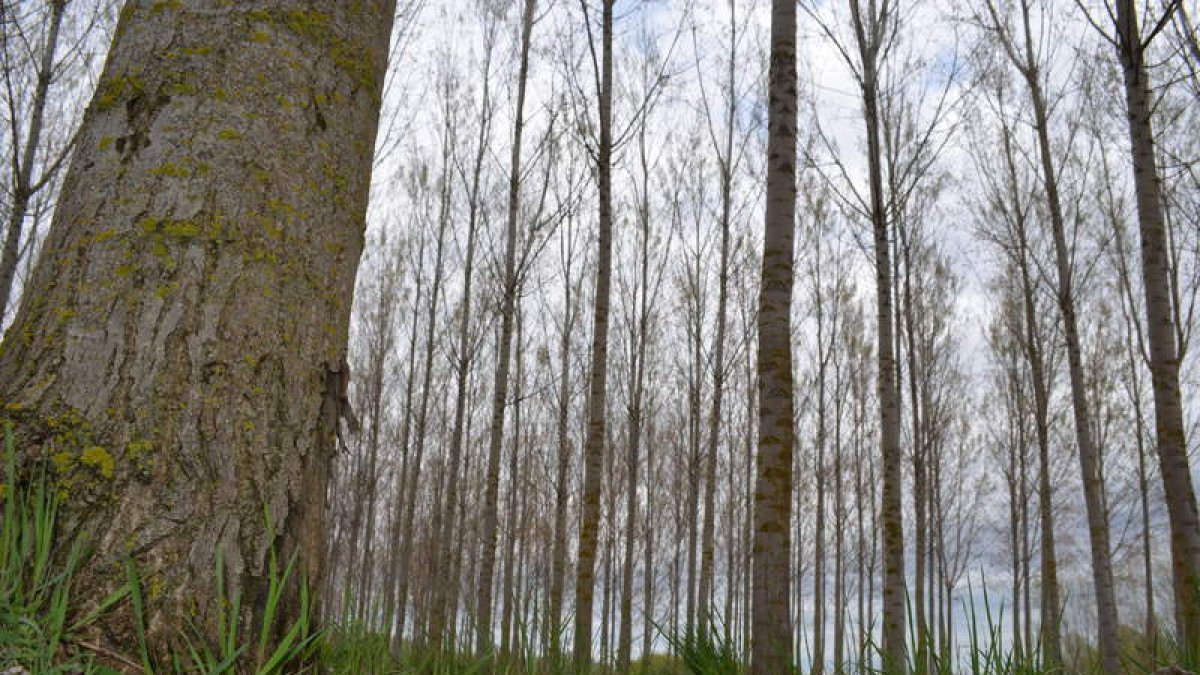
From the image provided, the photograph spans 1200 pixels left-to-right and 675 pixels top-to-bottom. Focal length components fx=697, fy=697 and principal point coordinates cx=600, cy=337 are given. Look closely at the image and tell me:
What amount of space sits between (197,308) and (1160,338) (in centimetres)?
559

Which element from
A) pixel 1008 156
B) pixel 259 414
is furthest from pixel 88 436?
pixel 1008 156

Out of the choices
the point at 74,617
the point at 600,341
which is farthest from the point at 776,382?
the point at 74,617

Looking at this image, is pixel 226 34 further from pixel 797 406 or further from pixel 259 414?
pixel 797 406

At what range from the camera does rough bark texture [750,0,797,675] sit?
3.49m

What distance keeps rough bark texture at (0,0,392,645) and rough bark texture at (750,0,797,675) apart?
8.87ft

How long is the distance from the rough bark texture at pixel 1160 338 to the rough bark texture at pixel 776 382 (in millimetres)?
2591

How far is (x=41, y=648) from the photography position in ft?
2.90

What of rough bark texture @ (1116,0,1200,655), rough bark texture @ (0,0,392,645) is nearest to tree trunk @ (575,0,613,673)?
rough bark texture @ (1116,0,1200,655)

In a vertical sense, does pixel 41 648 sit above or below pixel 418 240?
below

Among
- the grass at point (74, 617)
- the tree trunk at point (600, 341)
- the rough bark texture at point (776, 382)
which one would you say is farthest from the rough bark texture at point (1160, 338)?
the grass at point (74, 617)

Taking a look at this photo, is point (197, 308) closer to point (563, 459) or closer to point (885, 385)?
point (885, 385)

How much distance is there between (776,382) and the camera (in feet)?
12.0

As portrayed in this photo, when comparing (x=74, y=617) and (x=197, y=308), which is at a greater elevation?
(x=197, y=308)

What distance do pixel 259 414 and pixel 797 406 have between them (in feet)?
43.3
